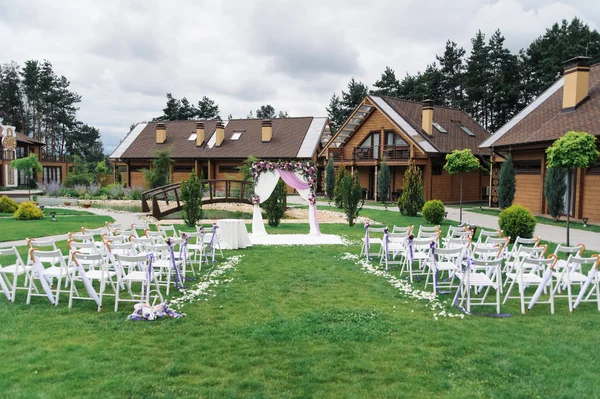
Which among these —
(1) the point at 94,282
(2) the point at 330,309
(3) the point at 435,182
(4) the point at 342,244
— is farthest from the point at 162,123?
(2) the point at 330,309

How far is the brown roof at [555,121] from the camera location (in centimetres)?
1705

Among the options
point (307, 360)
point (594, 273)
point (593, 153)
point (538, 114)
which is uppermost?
point (538, 114)

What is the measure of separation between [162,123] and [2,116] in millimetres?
27799

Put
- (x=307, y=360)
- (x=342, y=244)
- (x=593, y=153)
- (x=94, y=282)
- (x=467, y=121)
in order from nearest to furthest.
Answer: (x=307, y=360) → (x=94, y=282) → (x=593, y=153) → (x=342, y=244) → (x=467, y=121)

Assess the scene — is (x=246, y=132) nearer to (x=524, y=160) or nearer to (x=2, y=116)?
(x=524, y=160)

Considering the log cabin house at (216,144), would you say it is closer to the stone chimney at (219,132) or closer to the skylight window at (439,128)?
the stone chimney at (219,132)

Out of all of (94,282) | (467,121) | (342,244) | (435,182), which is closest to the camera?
→ (94,282)

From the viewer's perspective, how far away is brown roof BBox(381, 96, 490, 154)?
27.9 metres

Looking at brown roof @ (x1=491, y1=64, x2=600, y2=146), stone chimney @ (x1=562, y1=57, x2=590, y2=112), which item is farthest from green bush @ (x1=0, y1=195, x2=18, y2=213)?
stone chimney @ (x1=562, y1=57, x2=590, y2=112)

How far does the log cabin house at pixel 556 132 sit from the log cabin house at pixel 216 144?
16253mm

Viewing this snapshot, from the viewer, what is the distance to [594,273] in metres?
6.41

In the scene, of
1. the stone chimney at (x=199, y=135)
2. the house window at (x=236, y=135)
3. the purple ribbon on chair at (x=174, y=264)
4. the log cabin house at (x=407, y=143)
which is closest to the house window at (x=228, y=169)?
the stone chimney at (x=199, y=135)

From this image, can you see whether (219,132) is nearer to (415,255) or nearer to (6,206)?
(6,206)

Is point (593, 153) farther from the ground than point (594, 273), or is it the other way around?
point (593, 153)
